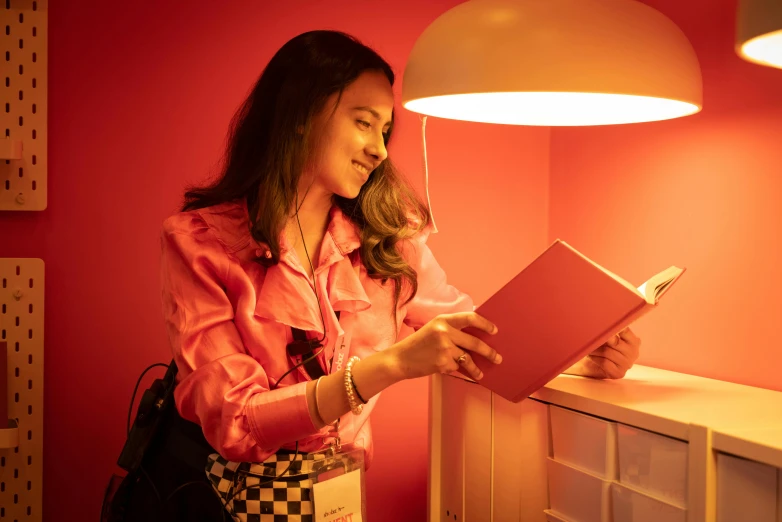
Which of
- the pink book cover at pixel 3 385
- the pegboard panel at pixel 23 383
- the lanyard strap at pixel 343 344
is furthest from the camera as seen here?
the pegboard panel at pixel 23 383

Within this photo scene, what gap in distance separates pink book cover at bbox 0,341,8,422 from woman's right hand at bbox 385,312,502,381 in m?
0.89

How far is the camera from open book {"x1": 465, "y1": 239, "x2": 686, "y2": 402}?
1.14 meters

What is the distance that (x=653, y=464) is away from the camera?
1150 millimetres

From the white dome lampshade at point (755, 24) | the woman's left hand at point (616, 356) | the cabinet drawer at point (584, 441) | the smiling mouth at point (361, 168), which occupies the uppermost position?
the white dome lampshade at point (755, 24)

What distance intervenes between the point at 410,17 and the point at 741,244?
1025 millimetres

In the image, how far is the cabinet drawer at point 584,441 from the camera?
4.02 ft

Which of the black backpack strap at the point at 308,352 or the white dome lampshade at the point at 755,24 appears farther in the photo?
the black backpack strap at the point at 308,352

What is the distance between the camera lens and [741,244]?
1.56 m

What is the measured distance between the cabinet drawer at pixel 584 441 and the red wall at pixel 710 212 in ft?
1.46

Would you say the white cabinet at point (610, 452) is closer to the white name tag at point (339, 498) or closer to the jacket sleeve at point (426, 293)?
the jacket sleeve at point (426, 293)

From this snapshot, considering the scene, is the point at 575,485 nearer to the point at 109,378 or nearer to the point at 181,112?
the point at 109,378

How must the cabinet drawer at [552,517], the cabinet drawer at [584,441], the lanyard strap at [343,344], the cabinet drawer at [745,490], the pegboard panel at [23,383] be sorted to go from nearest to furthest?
the cabinet drawer at [745,490] → the cabinet drawer at [584,441] → the cabinet drawer at [552,517] → the lanyard strap at [343,344] → the pegboard panel at [23,383]

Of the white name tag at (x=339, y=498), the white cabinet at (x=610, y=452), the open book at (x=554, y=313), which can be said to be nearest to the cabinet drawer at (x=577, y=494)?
the white cabinet at (x=610, y=452)

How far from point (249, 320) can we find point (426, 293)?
0.44 meters
